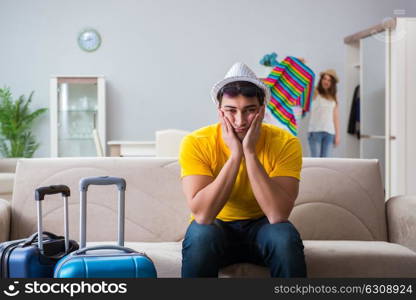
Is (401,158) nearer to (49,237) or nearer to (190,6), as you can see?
(190,6)

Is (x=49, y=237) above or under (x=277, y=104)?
under

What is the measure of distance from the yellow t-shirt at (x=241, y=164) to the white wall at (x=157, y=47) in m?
5.38

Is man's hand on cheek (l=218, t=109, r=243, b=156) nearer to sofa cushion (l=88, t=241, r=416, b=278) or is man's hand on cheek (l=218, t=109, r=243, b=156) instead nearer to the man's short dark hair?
the man's short dark hair

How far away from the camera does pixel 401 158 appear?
5.63 metres

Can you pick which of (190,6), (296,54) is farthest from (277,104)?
(190,6)


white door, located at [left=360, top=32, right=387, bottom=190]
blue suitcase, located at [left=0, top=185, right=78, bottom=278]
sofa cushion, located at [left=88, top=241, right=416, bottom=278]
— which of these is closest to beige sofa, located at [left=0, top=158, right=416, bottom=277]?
sofa cushion, located at [left=88, top=241, right=416, bottom=278]

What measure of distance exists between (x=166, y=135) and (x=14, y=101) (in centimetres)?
324

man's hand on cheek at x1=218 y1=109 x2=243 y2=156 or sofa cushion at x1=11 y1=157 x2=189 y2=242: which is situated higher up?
man's hand on cheek at x1=218 y1=109 x2=243 y2=156

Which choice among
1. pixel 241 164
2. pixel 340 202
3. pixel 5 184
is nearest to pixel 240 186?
pixel 241 164

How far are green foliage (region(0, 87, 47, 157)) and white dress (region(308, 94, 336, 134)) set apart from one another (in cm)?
318

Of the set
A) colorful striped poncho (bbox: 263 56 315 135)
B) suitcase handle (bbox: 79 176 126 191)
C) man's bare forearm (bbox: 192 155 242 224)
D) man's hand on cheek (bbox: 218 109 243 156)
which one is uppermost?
colorful striped poncho (bbox: 263 56 315 135)

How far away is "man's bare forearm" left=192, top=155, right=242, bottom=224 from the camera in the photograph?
232 centimetres

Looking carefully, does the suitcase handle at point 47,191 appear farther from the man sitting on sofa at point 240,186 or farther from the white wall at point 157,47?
the white wall at point 157,47

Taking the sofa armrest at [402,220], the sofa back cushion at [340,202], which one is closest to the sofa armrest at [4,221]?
the sofa back cushion at [340,202]
